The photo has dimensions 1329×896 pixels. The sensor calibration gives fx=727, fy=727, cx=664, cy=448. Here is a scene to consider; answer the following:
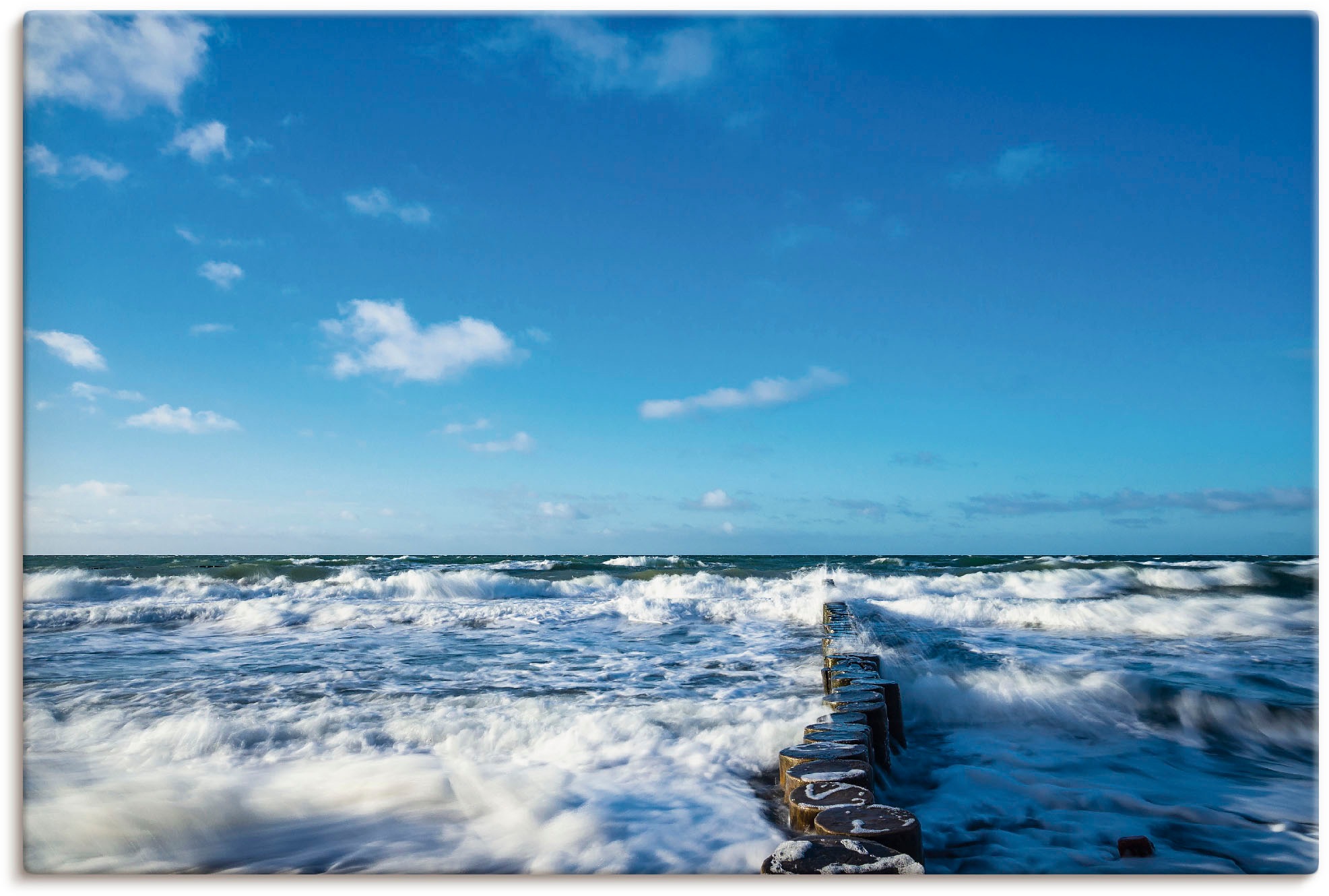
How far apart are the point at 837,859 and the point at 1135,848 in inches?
56.9

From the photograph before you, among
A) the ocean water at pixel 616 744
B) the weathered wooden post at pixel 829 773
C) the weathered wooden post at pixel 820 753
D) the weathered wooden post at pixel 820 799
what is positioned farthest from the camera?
the ocean water at pixel 616 744

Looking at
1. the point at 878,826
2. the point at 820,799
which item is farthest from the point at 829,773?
the point at 878,826

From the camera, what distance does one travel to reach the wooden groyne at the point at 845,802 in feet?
5.23

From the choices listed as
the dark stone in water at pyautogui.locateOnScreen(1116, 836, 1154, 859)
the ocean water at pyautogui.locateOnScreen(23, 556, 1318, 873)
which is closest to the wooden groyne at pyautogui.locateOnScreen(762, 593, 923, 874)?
the ocean water at pyautogui.locateOnScreen(23, 556, 1318, 873)

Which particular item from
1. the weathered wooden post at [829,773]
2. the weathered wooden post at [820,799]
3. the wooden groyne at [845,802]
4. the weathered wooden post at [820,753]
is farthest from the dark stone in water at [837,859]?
the weathered wooden post at [820,753]

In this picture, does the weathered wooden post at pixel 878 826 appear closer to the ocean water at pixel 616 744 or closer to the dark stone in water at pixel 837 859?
the dark stone in water at pixel 837 859

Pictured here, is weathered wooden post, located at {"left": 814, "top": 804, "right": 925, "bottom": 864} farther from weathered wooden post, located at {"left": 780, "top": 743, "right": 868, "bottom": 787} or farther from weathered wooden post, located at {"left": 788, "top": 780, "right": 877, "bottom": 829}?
weathered wooden post, located at {"left": 780, "top": 743, "right": 868, "bottom": 787}

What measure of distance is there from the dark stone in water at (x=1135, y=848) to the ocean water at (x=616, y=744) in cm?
3

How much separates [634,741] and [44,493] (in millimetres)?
2609

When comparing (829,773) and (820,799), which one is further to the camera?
(829,773)

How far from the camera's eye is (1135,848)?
2354 millimetres

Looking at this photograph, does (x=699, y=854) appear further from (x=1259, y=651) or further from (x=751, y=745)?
(x=1259, y=651)

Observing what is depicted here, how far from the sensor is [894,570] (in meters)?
19.3

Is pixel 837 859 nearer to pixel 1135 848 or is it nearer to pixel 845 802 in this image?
pixel 845 802
